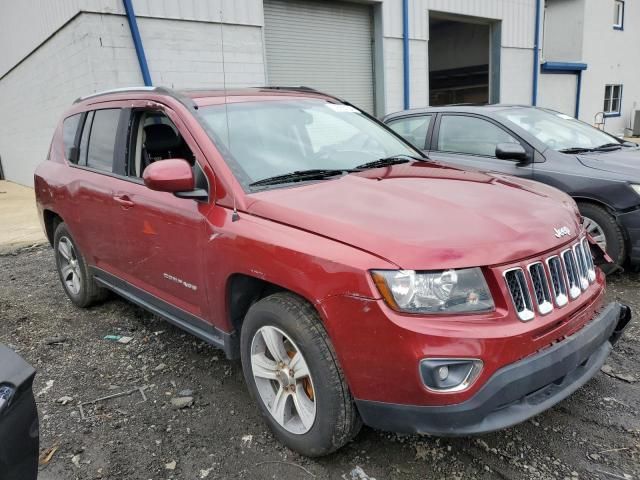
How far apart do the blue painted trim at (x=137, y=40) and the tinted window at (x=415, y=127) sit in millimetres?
4237

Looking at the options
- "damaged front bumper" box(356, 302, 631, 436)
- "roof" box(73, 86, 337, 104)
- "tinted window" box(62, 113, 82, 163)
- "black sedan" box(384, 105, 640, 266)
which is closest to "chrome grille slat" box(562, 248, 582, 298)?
"damaged front bumper" box(356, 302, 631, 436)

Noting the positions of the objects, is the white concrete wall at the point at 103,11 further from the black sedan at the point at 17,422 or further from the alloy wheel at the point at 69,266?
the black sedan at the point at 17,422

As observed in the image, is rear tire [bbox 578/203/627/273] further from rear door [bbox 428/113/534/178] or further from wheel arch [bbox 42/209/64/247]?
wheel arch [bbox 42/209/64/247]

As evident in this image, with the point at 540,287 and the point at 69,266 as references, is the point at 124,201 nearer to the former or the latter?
the point at 69,266

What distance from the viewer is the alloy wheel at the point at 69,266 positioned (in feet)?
15.2

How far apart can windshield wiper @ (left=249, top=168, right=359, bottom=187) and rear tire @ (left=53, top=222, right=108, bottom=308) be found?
244 centimetres

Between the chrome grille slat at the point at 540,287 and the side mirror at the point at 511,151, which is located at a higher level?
the side mirror at the point at 511,151

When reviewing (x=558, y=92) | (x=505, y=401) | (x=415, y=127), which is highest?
(x=558, y=92)

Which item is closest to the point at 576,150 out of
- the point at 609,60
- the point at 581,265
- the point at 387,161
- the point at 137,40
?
the point at 387,161

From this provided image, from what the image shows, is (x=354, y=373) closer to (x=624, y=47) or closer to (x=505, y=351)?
(x=505, y=351)

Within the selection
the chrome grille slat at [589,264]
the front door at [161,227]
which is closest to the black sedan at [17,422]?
the front door at [161,227]

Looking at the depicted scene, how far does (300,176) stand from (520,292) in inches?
51.3

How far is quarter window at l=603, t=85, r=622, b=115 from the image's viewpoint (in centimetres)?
2123

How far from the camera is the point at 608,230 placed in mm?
4590
